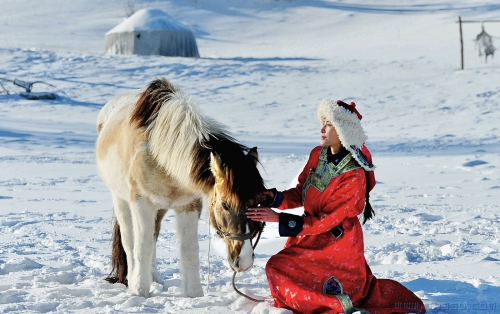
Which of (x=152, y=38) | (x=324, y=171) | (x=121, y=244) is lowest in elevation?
(x=121, y=244)

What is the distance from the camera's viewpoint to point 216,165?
10.2ft

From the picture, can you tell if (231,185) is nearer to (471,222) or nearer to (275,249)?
(275,249)

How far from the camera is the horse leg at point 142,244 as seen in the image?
365cm

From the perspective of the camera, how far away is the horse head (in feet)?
9.96

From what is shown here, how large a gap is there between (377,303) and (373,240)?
199 cm

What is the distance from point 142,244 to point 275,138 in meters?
10.2

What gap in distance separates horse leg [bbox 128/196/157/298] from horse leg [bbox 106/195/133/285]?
191mm

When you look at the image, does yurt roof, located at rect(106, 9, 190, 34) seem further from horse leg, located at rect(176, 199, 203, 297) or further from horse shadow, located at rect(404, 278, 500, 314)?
horse shadow, located at rect(404, 278, 500, 314)

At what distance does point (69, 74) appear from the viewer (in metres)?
20.5

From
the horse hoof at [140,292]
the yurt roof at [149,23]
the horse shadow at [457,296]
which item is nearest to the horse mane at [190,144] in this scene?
the horse hoof at [140,292]

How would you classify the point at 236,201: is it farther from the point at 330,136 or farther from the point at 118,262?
the point at 118,262

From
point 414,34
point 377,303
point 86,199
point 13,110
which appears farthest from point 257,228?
point 414,34

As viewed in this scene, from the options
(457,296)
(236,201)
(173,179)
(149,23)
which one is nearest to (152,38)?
(149,23)

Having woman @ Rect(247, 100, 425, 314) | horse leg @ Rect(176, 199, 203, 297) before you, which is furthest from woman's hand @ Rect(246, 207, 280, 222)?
horse leg @ Rect(176, 199, 203, 297)
